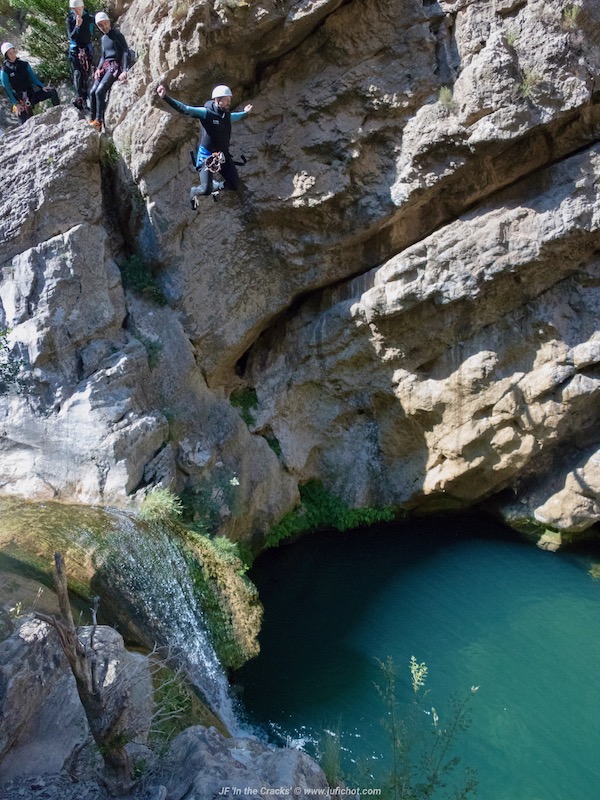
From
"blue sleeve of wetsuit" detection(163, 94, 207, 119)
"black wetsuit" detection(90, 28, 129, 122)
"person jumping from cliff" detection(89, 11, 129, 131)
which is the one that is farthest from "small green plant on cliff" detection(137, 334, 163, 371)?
"black wetsuit" detection(90, 28, 129, 122)

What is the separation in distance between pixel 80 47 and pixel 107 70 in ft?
2.26

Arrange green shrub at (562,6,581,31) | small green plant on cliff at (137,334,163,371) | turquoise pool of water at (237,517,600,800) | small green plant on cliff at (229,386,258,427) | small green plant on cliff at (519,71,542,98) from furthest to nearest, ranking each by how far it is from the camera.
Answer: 1. small green plant on cliff at (229,386,258,427)
2. small green plant on cliff at (137,334,163,371)
3. small green plant on cliff at (519,71,542,98)
4. green shrub at (562,6,581,31)
5. turquoise pool of water at (237,517,600,800)

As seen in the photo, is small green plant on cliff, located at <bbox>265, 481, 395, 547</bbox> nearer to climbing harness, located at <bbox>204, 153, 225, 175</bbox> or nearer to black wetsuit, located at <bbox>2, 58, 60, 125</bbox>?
climbing harness, located at <bbox>204, 153, 225, 175</bbox>

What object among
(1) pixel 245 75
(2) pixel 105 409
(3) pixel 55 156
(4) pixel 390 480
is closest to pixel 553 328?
(4) pixel 390 480

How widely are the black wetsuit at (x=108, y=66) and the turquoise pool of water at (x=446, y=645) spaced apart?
797cm

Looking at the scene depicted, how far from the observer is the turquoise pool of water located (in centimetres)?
696

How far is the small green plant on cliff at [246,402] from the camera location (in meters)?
10.8

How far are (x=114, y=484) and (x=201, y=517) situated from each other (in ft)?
4.76

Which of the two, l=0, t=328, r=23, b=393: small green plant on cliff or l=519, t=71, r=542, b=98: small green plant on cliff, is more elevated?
l=519, t=71, r=542, b=98: small green plant on cliff

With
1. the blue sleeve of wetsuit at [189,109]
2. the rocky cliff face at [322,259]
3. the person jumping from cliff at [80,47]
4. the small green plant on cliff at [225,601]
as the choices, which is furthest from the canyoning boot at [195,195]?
the small green plant on cliff at [225,601]

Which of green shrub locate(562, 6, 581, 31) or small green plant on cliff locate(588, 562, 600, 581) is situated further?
small green plant on cliff locate(588, 562, 600, 581)

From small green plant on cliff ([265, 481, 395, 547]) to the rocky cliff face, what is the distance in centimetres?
53

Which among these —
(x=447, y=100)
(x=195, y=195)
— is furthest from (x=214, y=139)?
(x=447, y=100)

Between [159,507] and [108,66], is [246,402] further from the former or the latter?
[108,66]
